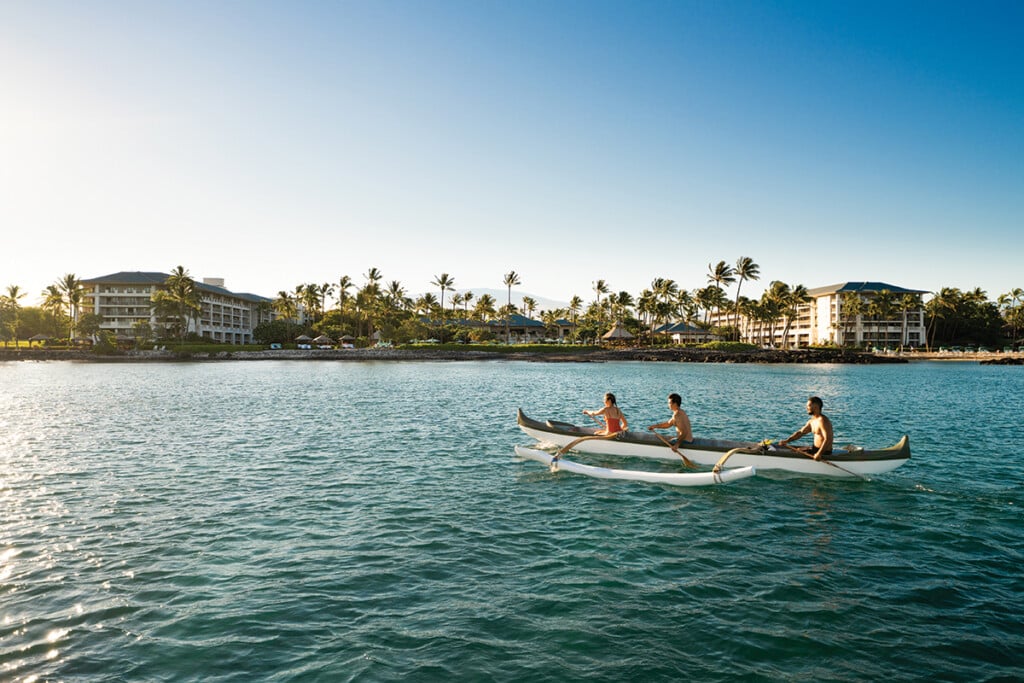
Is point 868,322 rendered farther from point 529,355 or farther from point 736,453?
point 736,453

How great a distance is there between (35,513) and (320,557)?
25.3ft

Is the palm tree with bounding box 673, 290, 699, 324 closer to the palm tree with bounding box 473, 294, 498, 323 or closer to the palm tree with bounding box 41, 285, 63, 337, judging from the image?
the palm tree with bounding box 473, 294, 498, 323

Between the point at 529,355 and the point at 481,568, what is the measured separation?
101m

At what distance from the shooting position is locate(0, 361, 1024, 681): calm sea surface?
7.22 metres

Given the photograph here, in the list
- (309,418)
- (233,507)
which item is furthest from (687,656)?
(309,418)

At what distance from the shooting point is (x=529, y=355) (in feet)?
363

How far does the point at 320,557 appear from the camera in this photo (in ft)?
34.6

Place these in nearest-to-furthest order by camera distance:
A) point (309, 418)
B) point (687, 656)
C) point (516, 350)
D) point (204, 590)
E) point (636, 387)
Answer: point (687, 656) → point (204, 590) → point (309, 418) → point (636, 387) → point (516, 350)

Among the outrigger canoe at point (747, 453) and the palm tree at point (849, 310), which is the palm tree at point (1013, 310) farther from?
the outrigger canoe at point (747, 453)

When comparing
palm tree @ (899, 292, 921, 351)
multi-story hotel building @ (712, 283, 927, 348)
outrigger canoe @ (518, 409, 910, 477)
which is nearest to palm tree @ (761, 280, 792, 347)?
multi-story hotel building @ (712, 283, 927, 348)

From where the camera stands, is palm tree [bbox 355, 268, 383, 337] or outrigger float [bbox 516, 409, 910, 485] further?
palm tree [bbox 355, 268, 383, 337]

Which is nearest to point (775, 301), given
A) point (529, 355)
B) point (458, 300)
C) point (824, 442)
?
point (529, 355)

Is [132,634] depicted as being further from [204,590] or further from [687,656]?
[687,656]

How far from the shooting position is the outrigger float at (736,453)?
1568cm
